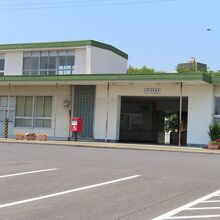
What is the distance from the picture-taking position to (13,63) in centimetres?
3906

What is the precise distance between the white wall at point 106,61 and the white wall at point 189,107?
3468 millimetres

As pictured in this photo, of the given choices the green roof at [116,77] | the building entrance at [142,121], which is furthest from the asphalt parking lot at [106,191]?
the building entrance at [142,121]

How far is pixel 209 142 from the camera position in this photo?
1141 inches

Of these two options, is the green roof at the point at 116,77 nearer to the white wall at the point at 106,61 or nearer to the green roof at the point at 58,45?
the green roof at the point at 58,45

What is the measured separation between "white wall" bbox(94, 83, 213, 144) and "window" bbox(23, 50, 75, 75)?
426 centimetres

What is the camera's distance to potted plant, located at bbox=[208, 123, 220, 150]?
28406 millimetres

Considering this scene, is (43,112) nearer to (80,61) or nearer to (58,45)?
(80,61)

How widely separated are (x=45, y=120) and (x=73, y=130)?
397cm

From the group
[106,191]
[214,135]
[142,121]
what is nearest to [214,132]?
[214,135]

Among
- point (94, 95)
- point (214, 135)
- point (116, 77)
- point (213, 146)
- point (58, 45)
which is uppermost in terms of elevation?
point (58, 45)

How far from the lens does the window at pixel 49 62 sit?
1455 inches

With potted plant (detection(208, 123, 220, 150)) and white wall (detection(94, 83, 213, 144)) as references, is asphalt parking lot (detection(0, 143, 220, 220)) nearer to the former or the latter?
potted plant (detection(208, 123, 220, 150))

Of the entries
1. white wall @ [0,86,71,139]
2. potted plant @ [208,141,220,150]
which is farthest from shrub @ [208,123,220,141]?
white wall @ [0,86,71,139]

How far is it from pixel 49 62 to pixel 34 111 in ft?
13.5
